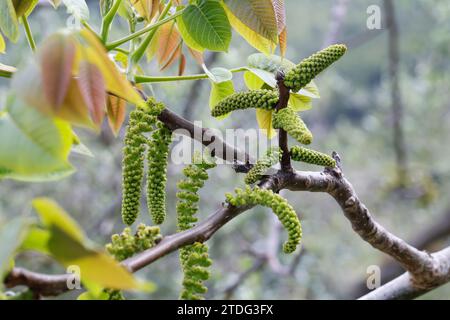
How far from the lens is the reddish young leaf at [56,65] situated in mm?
342

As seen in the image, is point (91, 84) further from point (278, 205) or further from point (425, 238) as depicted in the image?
point (425, 238)

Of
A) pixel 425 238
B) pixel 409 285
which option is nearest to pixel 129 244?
pixel 409 285

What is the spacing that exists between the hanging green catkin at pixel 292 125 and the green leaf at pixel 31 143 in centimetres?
21

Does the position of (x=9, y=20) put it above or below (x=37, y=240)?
above

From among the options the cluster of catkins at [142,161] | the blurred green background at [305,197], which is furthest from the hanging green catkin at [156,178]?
the blurred green background at [305,197]

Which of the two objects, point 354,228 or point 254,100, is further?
point 354,228

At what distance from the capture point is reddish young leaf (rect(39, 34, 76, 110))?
13.5 inches

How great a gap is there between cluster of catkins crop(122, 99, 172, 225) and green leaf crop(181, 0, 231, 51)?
9 cm

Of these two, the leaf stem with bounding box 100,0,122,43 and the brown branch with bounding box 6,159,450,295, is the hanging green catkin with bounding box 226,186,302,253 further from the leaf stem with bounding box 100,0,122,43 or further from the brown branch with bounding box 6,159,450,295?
the leaf stem with bounding box 100,0,122,43

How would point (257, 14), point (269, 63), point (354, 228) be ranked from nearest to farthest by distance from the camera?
point (257, 14)
point (269, 63)
point (354, 228)

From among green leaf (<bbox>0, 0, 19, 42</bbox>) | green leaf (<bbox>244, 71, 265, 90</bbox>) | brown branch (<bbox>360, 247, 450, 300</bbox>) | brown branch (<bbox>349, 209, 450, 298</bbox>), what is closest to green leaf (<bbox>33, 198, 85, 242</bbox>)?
green leaf (<bbox>0, 0, 19, 42</bbox>)

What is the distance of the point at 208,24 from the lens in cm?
58

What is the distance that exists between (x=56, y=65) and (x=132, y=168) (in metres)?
0.22

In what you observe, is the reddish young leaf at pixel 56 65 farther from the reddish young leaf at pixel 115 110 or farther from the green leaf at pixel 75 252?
the reddish young leaf at pixel 115 110
